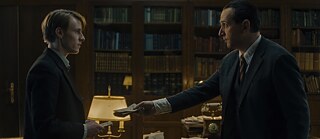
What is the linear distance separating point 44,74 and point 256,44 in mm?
962

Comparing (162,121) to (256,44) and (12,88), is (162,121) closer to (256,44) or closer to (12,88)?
(12,88)

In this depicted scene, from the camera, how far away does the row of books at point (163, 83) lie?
555 cm

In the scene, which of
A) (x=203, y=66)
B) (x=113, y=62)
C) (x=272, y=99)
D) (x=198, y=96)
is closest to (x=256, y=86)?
(x=272, y=99)

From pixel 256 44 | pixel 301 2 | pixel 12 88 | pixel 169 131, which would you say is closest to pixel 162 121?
pixel 169 131

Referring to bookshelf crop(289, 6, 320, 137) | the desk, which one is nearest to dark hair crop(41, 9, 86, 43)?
the desk

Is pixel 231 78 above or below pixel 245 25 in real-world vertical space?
below

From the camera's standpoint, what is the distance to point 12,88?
5504 millimetres

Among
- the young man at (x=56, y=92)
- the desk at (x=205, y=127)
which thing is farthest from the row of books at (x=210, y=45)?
the young man at (x=56, y=92)

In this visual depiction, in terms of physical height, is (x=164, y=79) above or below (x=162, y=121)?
above

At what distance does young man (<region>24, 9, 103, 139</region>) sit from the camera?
1887 mm

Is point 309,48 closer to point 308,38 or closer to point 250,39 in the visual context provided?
point 308,38

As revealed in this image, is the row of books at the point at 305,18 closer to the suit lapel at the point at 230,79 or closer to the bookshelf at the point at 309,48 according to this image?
the bookshelf at the point at 309,48

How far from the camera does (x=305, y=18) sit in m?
5.63

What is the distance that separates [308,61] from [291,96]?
3.94 meters
